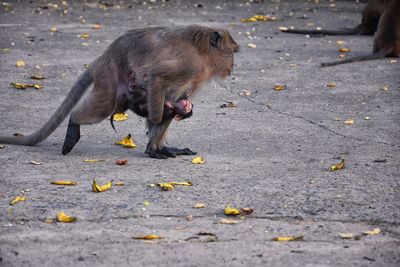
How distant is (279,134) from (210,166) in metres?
1.08

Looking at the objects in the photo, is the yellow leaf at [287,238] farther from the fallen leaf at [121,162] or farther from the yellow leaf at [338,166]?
the fallen leaf at [121,162]

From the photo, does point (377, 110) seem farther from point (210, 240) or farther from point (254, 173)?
point (210, 240)

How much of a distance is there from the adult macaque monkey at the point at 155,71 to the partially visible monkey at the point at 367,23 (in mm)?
5595

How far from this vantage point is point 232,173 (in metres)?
5.45

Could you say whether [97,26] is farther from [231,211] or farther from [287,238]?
[287,238]

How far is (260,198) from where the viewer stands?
4.88 metres

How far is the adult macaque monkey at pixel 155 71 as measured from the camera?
580cm

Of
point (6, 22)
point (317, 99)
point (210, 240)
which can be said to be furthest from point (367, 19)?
point (210, 240)

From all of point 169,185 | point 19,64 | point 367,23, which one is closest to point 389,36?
point 367,23

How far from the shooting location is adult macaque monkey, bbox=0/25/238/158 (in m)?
5.80

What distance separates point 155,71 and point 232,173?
84cm

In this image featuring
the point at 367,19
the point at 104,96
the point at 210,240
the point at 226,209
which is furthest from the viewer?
the point at 367,19

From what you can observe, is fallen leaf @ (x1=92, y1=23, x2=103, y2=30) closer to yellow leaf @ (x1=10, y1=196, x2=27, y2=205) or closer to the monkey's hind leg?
the monkey's hind leg

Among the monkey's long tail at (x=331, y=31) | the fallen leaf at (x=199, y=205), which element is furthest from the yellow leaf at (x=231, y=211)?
the monkey's long tail at (x=331, y=31)
